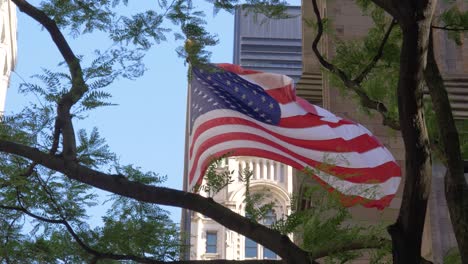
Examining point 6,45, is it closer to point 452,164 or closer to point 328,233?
point 328,233

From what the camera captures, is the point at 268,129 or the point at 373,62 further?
the point at 268,129

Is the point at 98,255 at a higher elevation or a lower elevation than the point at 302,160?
lower

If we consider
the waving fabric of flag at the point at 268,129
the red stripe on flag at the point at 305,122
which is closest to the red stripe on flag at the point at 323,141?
the waving fabric of flag at the point at 268,129

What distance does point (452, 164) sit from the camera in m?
9.73

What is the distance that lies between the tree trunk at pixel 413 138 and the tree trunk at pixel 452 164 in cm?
57

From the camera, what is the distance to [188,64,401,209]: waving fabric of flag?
17766mm

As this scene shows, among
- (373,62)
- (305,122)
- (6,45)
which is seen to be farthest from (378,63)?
(6,45)

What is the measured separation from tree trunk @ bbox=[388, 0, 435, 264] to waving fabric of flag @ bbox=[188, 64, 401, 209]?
25.9 feet

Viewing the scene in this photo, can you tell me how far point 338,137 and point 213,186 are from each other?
348 inches

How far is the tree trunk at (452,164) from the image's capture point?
9.21 metres

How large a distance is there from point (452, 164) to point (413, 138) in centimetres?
112

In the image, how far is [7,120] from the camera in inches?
469

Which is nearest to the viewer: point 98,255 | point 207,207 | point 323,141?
point 207,207

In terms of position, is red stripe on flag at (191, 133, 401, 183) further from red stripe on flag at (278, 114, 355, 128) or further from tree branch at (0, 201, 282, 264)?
tree branch at (0, 201, 282, 264)
